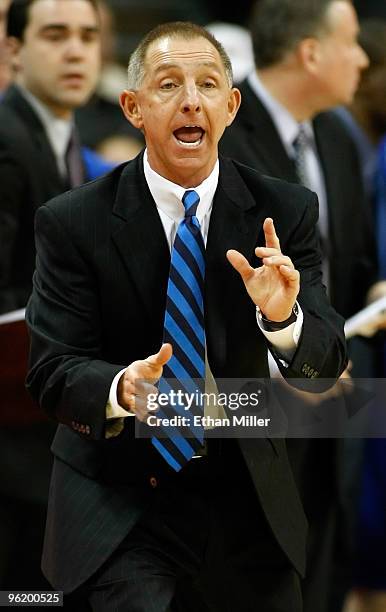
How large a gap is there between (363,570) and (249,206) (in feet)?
8.68

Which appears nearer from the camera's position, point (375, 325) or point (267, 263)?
point (267, 263)

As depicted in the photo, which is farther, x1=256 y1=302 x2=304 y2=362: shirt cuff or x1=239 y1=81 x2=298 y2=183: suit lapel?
x1=239 y1=81 x2=298 y2=183: suit lapel

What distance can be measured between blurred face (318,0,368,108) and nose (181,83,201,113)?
2.05 meters

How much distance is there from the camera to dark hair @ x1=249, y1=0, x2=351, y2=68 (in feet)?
18.3

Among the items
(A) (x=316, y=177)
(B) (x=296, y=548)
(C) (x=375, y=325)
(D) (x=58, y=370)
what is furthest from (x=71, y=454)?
(A) (x=316, y=177)

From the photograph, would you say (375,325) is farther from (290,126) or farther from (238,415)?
(238,415)

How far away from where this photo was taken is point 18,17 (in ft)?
18.5

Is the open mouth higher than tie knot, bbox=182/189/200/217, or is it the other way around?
the open mouth

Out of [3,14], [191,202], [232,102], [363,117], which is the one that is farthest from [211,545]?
[363,117]

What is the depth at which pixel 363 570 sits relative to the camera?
5879 mm

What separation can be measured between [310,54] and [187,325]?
7.63ft

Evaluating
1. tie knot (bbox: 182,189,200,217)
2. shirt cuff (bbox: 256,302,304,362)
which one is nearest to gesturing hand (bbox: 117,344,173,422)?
shirt cuff (bbox: 256,302,304,362)

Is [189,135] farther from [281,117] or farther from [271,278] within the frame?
[281,117]

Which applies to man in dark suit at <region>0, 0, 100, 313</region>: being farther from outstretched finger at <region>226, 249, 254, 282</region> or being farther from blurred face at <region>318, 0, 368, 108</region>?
outstretched finger at <region>226, 249, 254, 282</region>
